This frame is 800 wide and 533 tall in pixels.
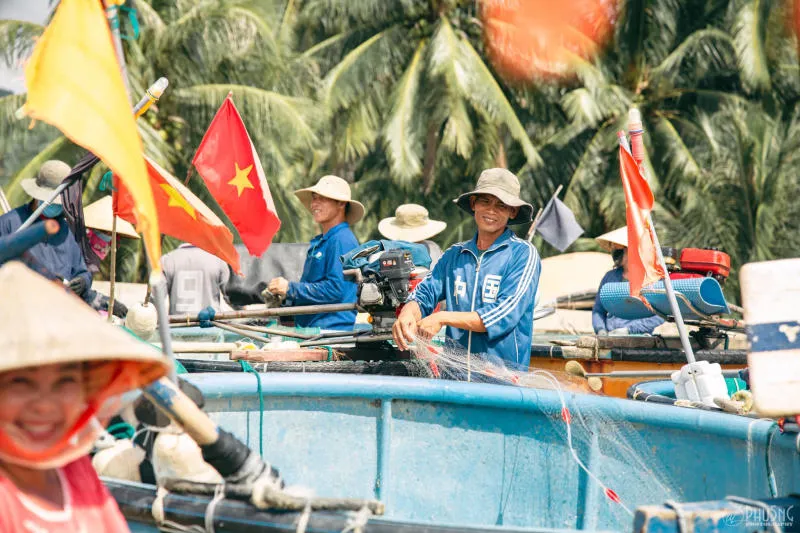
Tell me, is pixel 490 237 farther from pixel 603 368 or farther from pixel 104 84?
pixel 603 368

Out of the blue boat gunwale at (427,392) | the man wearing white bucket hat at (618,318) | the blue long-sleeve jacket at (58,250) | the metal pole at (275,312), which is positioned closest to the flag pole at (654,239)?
the blue boat gunwale at (427,392)

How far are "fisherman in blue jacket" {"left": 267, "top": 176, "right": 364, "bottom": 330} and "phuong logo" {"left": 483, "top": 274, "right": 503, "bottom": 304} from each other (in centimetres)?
202

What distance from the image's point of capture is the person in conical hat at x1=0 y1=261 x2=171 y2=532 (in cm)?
221

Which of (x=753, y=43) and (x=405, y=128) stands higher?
(x=753, y=43)

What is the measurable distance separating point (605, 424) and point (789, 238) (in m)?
17.6

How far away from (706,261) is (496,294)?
4.07 meters

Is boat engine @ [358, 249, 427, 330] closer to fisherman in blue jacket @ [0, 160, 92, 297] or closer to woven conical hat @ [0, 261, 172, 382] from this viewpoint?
fisherman in blue jacket @ [0, 160, 92, 297]

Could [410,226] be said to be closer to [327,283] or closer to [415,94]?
[327,283]

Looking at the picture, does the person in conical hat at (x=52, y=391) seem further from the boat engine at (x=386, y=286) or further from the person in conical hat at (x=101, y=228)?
the person in conical hat at (x=101, y=228)

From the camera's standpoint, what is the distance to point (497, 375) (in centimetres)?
510

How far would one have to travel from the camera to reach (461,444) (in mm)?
4777

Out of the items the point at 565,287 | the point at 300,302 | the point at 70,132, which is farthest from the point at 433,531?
the point at 565,287

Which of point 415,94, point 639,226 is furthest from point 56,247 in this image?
point 415,94

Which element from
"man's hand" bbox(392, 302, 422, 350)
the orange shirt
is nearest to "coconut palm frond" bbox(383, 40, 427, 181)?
"man's hand" bbox(392, 302, 422, 350)
